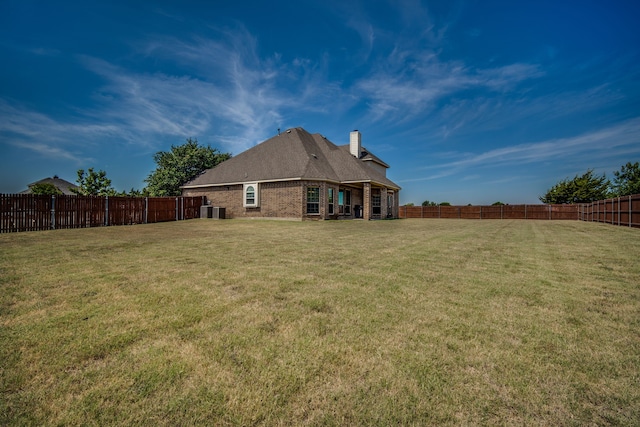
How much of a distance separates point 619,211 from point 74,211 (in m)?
A: 30.4

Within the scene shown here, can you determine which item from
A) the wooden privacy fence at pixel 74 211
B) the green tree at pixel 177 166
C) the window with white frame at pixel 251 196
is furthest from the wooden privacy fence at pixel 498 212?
the wooden privacy fence at pixel 74 211

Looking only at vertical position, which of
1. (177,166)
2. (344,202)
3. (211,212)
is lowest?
(211,212)

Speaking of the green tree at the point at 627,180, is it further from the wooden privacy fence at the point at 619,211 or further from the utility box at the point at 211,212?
the utility box at the point at 211,212

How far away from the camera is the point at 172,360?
5.96 ft

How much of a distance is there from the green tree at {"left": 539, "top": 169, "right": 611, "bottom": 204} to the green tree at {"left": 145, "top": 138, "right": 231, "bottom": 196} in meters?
47.5

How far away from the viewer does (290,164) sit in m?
19.1

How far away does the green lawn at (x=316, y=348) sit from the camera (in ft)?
4.56

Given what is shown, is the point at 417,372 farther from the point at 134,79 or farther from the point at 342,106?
the point at 342,106

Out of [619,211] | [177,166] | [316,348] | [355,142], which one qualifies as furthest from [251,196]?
[619,211]

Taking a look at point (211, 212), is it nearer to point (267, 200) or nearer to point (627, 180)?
point (267, 200)

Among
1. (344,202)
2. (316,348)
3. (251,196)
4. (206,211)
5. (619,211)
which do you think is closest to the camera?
(316,348)

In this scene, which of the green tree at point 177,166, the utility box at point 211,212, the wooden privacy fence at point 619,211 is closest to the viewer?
the wooden privacy fence at point 619,211

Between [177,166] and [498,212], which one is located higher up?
[177,166]

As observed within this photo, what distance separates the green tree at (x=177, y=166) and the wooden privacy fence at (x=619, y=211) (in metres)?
32.0
